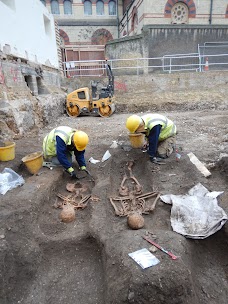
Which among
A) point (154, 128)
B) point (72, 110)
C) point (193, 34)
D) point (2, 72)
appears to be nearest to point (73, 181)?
point (154, 128)

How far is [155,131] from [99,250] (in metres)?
2.72

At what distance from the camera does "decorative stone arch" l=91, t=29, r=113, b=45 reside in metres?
24.7

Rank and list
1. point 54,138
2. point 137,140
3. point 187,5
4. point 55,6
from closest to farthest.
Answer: point 54,138 < point 137,140 < point 187,5 < point 55,6

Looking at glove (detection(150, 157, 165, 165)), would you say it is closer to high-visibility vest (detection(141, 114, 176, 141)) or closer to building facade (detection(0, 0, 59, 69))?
high-visibility vest (detection(141, 114, 176, 141))

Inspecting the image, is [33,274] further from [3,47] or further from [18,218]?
[3,47]

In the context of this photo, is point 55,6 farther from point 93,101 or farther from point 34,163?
point 34,163

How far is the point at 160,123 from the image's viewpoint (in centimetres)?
497

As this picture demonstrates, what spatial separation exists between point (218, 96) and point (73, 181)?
10323 mm

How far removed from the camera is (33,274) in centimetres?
293

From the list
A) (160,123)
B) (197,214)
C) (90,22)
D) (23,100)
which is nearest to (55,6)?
(90,22)

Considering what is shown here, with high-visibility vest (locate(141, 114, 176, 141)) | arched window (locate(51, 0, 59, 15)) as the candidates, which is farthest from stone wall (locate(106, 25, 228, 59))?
arched window (locate(51, 0, 59, 15))

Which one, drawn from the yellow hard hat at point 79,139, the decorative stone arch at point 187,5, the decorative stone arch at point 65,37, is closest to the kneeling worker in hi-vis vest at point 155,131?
the yellow hard hat at point 79,139

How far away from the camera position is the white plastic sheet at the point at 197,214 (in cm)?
313

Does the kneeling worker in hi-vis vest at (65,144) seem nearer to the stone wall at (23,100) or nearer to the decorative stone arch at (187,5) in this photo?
the stone wall at (23,100)
